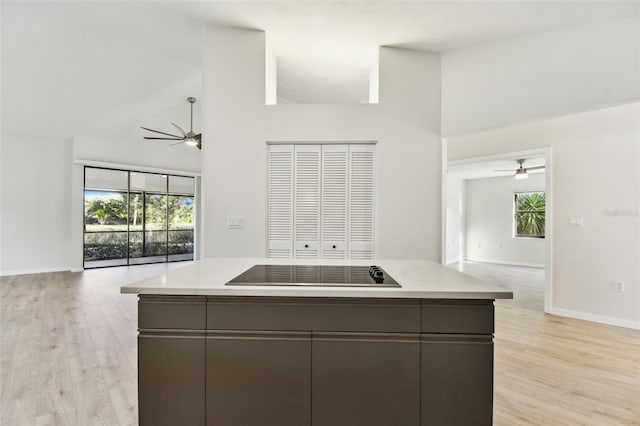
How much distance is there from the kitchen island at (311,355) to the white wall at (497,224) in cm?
813

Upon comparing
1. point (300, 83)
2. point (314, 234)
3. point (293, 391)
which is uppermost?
point (300, 83)

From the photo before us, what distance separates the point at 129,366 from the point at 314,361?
196 cm

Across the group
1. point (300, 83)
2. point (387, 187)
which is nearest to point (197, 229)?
point (300, 83)

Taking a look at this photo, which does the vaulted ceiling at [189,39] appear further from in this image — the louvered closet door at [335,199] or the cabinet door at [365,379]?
the cabinet door at [365,379]

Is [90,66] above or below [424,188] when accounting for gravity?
above

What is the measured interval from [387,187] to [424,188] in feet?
1.33

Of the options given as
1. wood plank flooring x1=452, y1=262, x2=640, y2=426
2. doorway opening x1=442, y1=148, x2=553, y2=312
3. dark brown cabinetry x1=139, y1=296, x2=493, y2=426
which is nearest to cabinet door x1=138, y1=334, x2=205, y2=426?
dark brown cabinetry x1=139, y1=296, x2=493, y2=426

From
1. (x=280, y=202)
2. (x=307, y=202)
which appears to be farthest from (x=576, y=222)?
(x=280, y=202)

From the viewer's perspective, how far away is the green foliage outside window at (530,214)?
8.05 m

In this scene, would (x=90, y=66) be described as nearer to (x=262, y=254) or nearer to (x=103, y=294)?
(x=103, y=294)

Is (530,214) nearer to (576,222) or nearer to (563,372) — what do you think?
(576,222)

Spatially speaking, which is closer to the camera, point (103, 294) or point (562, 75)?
point (562, 75)

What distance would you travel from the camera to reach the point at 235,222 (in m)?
3.35

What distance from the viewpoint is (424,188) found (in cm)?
343
